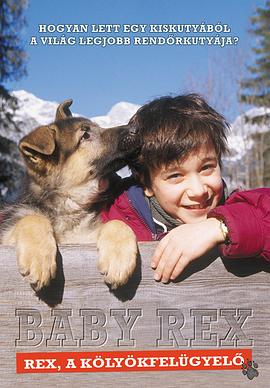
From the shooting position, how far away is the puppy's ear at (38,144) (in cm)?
348

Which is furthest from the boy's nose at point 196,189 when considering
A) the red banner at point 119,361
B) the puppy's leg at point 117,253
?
the red banner at point 119,361

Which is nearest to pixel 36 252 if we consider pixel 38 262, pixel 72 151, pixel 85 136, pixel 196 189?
pixel 38 262

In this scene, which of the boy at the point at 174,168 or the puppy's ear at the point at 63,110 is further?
the puppy's ear at the point at 63,110

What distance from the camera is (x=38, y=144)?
11.5 ft

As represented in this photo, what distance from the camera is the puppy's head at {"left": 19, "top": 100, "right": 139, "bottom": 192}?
3566 mm

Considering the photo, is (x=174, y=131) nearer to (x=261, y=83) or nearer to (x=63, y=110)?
(x=63, y=110)

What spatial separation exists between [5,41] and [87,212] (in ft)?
56.4

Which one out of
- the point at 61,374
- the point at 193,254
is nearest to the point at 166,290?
the point at 193,254

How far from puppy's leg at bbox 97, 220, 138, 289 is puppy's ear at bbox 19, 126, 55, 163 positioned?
137cm

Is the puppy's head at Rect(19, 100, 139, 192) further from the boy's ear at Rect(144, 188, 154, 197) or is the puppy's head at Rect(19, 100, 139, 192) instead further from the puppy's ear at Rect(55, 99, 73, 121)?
the boy's ear at Rect(144, 188, 154, 197)

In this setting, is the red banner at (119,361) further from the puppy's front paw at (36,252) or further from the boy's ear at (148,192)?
the boy's ear at (148,192)

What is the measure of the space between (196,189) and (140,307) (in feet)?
3.88

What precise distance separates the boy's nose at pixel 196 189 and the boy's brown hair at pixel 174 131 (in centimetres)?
13

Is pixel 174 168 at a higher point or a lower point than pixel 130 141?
lower
